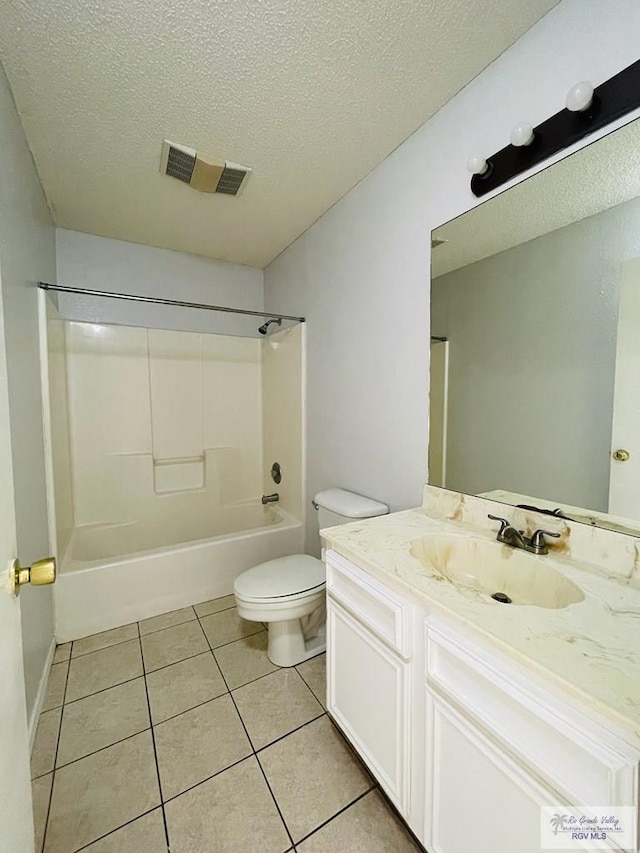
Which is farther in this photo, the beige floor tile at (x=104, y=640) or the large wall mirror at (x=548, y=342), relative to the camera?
the beige floor tile at (x=104, y=640)

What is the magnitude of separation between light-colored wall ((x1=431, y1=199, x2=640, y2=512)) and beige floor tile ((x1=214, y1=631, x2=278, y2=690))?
4.01 feet

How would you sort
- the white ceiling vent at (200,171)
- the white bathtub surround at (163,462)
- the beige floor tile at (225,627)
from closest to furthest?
1. the white ceiling vent at (200,171)
2. the beige floor tile at (225,627)
3. the white bathtub surround at (163,462)

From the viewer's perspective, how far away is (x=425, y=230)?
4.66 feet

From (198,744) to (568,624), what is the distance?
1.31 meters

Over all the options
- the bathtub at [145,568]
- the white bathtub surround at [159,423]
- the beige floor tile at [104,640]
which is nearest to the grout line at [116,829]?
the beige floor tile at [104,640]

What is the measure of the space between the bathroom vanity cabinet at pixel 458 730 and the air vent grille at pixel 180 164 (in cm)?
181

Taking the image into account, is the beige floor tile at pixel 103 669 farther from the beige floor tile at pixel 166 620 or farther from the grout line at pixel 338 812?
the grout line at pixel 338 812

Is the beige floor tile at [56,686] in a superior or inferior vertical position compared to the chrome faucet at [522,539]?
inferior

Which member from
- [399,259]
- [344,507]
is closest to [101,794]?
[344,507]

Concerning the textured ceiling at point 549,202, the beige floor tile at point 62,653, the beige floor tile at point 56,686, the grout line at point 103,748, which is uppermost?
the textured ceiling at point 549,202

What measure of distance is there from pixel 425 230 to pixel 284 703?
6.62 feet

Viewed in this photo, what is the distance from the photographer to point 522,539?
3.47ft

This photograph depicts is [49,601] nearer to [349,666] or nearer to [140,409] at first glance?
[140,409]

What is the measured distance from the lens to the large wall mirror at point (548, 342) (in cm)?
93
